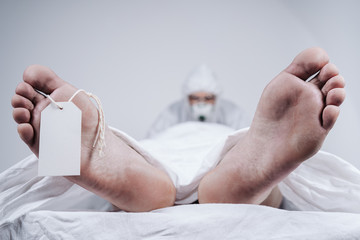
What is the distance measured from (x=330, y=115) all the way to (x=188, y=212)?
0.26 metres

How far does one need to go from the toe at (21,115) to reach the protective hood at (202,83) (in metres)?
Answer: 0.99

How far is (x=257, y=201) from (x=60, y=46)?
1.33 metres

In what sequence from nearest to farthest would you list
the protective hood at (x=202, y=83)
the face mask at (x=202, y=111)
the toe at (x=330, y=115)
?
the toe at (x=330, y=115) → the face mask at (x=202, y=111) → the protective hood at (x=202, y=83)

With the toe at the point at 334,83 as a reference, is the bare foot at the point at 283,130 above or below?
below

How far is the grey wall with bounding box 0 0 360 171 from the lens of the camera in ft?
4.66

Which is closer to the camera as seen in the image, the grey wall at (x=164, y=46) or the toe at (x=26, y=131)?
the toe at (x=26, y=131)

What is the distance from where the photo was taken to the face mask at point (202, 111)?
1262 millimetres

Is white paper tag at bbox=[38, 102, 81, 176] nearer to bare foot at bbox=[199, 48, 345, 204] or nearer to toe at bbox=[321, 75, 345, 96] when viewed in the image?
bare foot at bbox=[199, 48, 345, 204]

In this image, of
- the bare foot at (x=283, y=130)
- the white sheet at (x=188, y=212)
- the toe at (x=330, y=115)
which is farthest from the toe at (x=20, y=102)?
the toe at (x=330, y=115)

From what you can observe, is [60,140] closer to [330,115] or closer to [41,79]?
[41,79]

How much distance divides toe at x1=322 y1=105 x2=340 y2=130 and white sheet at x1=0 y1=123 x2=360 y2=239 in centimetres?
15

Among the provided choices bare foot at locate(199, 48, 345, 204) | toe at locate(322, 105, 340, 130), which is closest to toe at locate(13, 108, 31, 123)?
bare foot at locate(199, 48, 345, 204)

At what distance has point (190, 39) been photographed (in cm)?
167

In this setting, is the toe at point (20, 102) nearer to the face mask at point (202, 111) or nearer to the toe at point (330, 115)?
the toe at point (330, 115)
